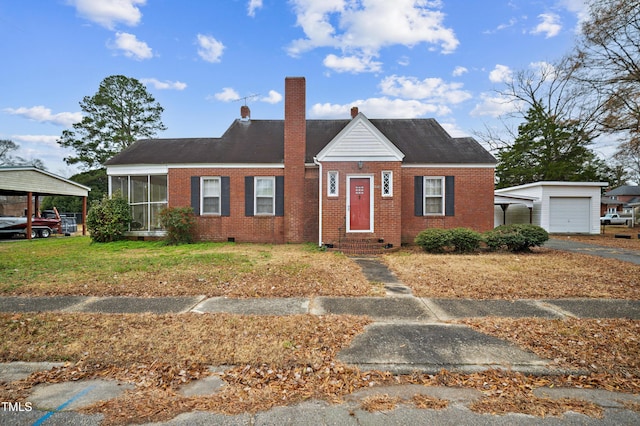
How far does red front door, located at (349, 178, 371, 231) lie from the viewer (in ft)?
37.5

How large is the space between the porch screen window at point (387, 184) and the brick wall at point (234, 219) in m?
4.66

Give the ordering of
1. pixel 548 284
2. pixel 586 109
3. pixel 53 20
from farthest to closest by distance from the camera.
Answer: pixel 586 109, pixel 53 20, pixel 548 284

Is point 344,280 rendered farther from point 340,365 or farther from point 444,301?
point 340,365

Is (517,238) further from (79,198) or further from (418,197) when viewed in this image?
(79,198)

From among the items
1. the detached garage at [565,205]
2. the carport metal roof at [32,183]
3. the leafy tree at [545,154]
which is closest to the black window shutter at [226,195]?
the carport metal roof at [32,183]

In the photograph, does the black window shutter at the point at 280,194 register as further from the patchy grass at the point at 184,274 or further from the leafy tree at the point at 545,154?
the leafy tree at the point at 545,154

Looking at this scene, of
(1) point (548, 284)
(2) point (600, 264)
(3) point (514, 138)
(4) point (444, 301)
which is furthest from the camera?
(3) point (514, 138)

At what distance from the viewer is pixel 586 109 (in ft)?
68.4

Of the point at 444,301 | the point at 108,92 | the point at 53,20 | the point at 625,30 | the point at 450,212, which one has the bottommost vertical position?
the point at 444,301

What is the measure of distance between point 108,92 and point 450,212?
3673cm

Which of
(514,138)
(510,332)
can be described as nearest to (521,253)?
(510,332)

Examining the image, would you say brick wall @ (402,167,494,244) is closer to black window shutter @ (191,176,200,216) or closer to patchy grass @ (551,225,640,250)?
patchy grass @ (551,225,640,250)

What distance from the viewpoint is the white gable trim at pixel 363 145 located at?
1130 cm

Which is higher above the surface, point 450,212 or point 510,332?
point 450,212
